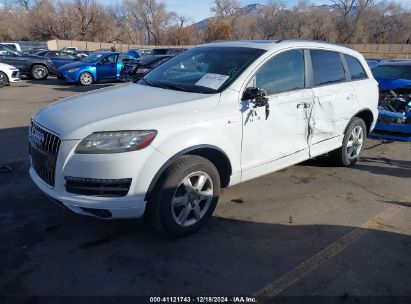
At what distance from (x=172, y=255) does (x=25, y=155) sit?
3.83 m

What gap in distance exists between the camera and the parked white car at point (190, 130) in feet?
10.9

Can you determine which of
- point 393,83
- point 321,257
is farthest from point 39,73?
point 321,257

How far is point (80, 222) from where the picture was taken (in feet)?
13.5

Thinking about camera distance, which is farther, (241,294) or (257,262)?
(257,262)

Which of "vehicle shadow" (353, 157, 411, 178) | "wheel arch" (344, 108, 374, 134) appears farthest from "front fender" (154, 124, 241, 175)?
"vehicle shadow" (353, 157, 411, 178)

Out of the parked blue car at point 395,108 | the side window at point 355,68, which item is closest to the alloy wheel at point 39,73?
the parked blue car at point 395,108

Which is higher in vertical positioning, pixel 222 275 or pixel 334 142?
pixel 334 142

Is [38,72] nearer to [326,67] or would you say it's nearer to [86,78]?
[86,78]

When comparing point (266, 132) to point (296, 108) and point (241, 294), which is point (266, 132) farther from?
point (241, 294)

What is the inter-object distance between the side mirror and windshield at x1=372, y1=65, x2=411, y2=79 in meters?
6.24

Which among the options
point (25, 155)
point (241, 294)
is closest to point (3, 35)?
point (25, 155)

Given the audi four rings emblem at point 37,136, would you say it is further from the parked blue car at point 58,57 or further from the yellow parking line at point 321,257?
the parked blue car at point 58,57

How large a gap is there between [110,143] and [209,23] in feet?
269

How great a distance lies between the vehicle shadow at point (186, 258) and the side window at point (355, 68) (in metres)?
2.57
